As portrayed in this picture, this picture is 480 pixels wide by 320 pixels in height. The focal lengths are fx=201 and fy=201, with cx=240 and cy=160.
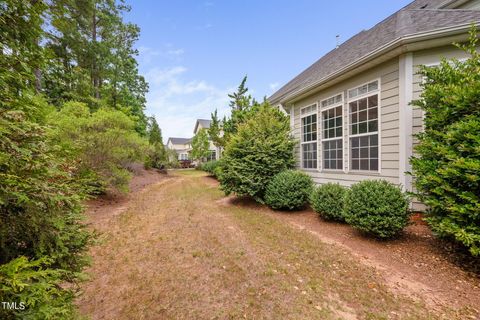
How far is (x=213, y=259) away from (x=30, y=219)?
2.74m

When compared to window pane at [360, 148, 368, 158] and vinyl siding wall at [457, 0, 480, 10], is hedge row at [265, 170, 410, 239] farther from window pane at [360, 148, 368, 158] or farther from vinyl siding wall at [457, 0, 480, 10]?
vinyl siding wall at [457, 0, 480, 10]

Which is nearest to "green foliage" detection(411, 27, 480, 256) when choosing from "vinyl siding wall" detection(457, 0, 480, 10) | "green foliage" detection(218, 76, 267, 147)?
"vinyl siding wall" detection(457, 0, 480, 10)

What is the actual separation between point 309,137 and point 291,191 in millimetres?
2465

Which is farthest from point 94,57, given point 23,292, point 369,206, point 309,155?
point 369,206

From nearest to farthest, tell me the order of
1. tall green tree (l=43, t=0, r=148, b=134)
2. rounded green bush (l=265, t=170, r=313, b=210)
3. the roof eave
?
the roof eave, rounded green bush (l=265, t=170, r=313, b=210), tall green tree (l=43, t=0, r=148, b=134)

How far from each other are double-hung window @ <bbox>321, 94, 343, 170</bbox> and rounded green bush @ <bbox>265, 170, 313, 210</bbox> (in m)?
1.09

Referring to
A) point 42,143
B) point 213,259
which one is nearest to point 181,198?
point 213,259

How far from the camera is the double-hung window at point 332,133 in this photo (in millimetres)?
6359

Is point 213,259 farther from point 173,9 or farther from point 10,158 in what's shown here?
point 173,9

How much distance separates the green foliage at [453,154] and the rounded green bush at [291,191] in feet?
10.00

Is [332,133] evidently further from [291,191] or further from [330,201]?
[330,201]

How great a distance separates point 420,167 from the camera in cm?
348

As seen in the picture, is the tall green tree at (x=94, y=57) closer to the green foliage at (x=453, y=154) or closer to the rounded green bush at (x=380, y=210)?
the rounded green bush at (x=380, y=210)

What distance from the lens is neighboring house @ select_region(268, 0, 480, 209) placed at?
4.54 meters
